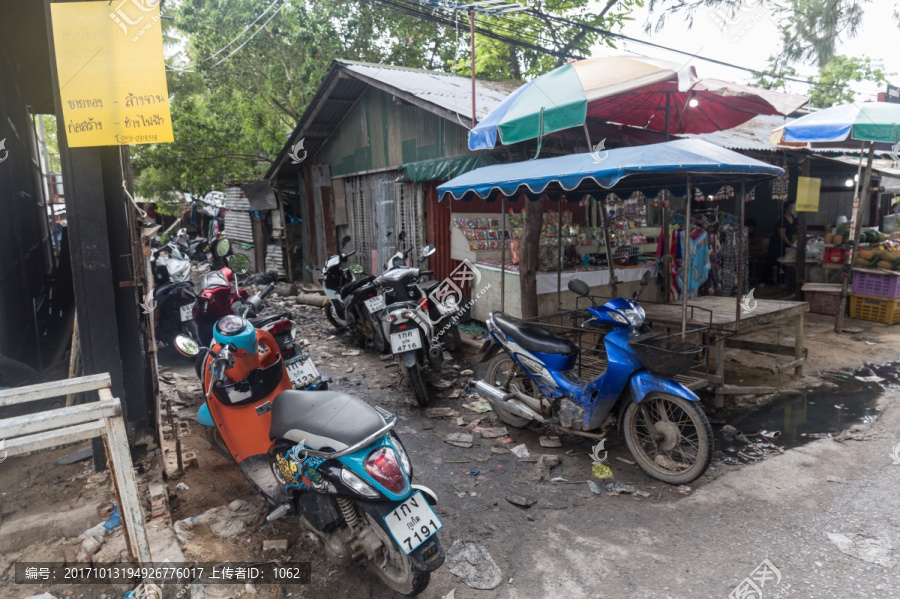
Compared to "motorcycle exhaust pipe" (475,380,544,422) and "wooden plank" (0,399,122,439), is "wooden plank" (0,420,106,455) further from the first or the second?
"motorcycle exhaust pipe" (475,380,544,422)

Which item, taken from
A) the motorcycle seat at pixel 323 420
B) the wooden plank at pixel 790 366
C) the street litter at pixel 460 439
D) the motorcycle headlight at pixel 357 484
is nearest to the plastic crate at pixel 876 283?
the wooden plank at pixel 790 366

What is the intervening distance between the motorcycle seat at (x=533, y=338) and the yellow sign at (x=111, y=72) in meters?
3.04

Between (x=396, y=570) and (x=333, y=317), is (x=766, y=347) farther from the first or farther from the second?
(x=333, y=317)

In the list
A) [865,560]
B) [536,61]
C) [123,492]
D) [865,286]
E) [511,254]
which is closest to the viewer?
[123,492]

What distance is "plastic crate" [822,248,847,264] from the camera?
31.0ft

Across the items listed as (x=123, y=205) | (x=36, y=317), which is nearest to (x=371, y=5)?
(x=36, y=317)

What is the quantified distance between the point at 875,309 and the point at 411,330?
26.2 feet

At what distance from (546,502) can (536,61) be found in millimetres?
17708

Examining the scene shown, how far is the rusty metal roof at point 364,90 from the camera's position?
25.3ft

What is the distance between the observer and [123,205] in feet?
12.5

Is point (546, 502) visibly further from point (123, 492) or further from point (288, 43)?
point (288, 43)

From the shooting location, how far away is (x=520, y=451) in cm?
457

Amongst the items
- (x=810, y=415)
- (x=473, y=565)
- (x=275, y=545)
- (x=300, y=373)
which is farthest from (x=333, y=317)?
(x=810, y=415)

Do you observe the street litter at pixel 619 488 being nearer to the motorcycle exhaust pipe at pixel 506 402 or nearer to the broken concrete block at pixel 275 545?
the motorcycle exhaust pipe at pixel 506 402
